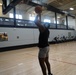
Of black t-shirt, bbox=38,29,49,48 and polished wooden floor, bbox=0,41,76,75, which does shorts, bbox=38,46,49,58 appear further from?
polished wooden floor, bbox=0,41,76,75

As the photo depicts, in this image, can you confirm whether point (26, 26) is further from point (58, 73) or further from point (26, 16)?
point (58, 73)

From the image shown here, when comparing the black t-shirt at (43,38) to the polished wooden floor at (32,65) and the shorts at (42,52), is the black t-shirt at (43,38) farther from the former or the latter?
the polished wooden floor at (32,65)

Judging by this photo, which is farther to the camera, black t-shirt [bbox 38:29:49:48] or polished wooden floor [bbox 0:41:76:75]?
polished wooden floor [bbox 0:41:76:75]

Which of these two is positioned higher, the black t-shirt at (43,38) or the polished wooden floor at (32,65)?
the black t-shirt at (43,38)

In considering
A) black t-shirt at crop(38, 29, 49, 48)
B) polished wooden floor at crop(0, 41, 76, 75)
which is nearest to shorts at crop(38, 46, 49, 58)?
black t-shirt at crop(38, 29, 49, 48)

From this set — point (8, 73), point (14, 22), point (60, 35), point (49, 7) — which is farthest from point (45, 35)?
point (60, 35)

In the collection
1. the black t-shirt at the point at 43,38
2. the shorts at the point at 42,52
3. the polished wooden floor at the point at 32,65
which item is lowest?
the polished wooden floor at the point at 32,65

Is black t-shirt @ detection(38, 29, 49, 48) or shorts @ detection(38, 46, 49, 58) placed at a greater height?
black t-shirt @ detection(38, 29, 49, 48)

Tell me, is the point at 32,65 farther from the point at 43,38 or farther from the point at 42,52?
the point at 43,38

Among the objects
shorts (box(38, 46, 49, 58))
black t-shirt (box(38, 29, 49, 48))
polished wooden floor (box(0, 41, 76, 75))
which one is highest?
black t-shirt (box(38, 29, 49, 48))

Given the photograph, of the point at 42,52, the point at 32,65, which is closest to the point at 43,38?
the point at 42,52

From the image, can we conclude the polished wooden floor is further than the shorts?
Yes

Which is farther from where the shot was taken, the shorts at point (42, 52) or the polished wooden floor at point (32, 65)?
the polished wooden floor at point (32, 65)

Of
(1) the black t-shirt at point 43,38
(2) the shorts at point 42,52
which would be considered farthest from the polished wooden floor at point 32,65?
(1) the black t-shirt at point 43,38
